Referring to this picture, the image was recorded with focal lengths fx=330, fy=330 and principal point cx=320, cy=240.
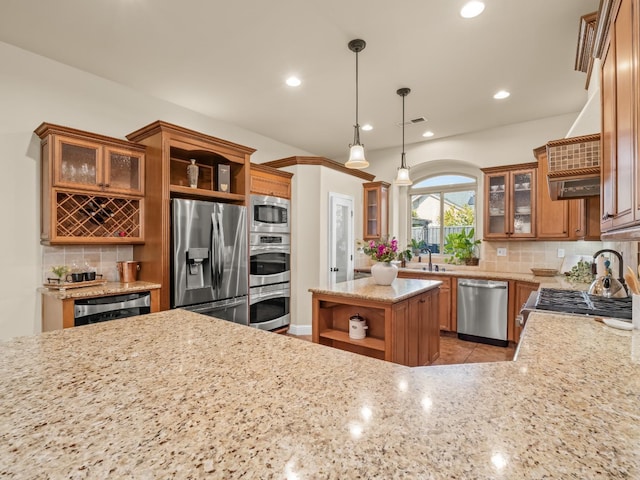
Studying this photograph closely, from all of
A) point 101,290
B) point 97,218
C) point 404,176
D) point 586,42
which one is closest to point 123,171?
point 97,218

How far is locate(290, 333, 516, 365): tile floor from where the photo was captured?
3623 millimetres

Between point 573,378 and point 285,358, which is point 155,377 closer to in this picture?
point 285,358

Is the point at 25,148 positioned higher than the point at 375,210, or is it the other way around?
the point at 25,148

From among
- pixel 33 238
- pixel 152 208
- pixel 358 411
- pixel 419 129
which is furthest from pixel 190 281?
pixel 419 129

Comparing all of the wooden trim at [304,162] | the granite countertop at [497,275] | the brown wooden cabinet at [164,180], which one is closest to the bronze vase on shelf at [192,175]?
the brown wooden cabinet at [164,180]

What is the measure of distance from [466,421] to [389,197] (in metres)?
5.38

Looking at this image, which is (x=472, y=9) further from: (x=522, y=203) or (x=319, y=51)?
(x=522, y=203)

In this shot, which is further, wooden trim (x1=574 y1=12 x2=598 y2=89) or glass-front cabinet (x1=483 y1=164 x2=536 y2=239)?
glass-front cabinet (x1=483 y1=164 x2=536 y2=239)

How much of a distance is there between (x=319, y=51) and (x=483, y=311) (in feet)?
11.6

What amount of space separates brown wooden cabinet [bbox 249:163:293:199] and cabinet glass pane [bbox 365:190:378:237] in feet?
5.35

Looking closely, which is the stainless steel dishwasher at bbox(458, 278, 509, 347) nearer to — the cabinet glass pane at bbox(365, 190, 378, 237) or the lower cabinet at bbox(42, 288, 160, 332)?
the cabinet glass pane at bbox(365, 190, 378, 237)

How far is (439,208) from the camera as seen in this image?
5.69 metres

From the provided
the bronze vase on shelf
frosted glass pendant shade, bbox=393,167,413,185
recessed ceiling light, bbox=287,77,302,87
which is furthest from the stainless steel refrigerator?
frosted glass pendant shade, bbox=393,167,413,185

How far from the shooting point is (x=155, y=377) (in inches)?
34.7
